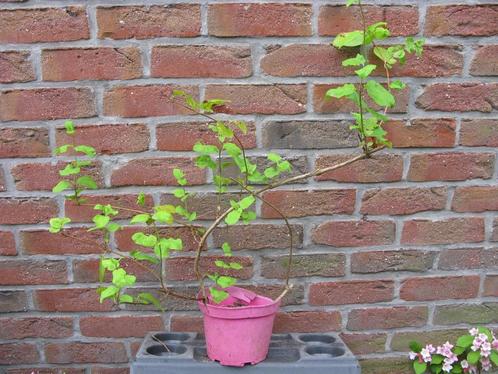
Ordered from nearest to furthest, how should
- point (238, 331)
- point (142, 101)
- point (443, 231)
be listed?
1. point (238, 331)
2. point (142, 101)
3. point (443, 231)

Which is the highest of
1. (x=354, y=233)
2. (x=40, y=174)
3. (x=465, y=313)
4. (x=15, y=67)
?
(x=15, y=67)

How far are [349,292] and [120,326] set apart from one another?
0.60 m

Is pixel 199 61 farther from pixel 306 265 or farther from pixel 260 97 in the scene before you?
pixel 306 265

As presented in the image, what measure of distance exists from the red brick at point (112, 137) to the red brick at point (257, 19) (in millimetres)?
292

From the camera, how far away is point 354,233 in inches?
50.1

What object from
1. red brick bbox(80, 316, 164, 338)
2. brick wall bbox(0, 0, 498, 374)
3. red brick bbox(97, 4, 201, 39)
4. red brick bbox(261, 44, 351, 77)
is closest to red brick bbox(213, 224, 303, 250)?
brick wall bbox(0, 0, 498, 374)

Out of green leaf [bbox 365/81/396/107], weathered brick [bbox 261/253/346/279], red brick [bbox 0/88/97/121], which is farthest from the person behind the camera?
weathered brick [bbox 261/253/346/279]

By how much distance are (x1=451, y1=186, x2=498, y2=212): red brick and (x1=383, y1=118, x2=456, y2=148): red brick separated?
0.14m

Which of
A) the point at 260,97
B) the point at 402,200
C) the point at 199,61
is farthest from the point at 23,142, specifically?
the point at 402,200

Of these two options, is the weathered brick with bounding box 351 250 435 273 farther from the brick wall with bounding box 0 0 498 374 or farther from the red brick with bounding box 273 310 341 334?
the red brick with bounding box 273 310 341 334

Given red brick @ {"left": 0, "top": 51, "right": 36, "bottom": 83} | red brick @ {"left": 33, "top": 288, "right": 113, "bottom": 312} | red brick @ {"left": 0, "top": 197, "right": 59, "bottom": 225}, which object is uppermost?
red brick @ {"left": 0, "top": 51, "right": 36, "bottom": 83}

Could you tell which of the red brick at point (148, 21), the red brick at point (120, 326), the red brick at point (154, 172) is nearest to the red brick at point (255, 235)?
the red brick at point (154, 172)

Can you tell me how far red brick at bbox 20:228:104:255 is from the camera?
48.7 inches

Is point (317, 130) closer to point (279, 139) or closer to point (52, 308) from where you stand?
point (279, 139)
